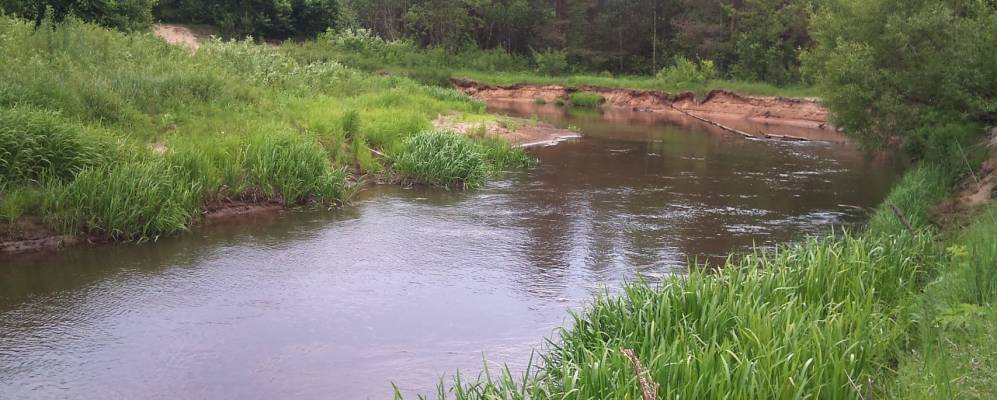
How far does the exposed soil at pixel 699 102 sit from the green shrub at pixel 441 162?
20.4 meters

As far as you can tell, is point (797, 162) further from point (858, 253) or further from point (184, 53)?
point (184, 53)

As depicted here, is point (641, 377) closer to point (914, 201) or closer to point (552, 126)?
point (914, 201)

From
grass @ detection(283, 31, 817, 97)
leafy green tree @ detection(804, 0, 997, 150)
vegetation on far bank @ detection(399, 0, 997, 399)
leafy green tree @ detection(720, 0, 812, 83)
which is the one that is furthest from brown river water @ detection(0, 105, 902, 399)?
leafy green tree @ detection(720, 0, 812, 83)

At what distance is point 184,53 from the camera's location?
2228 cm

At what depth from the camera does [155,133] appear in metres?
15.4

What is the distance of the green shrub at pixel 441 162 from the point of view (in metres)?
17.7

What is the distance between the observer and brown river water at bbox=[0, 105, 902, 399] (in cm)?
802

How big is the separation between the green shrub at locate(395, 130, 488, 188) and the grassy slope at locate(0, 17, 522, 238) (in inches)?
22.6

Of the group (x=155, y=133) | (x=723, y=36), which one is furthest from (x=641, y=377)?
(x=723, y=36)

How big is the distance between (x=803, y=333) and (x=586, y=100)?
39.8 meters

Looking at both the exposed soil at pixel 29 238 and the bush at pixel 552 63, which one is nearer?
the exposed soil at pixel 29 238

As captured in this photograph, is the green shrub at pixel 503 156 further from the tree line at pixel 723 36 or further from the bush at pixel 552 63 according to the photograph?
the bush at pixel 552 63

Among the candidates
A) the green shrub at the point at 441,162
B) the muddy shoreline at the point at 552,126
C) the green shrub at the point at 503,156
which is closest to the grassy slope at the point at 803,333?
the muddy shoreline at the point at 552,126

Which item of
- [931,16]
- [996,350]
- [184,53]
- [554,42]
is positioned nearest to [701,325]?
[996,350]
